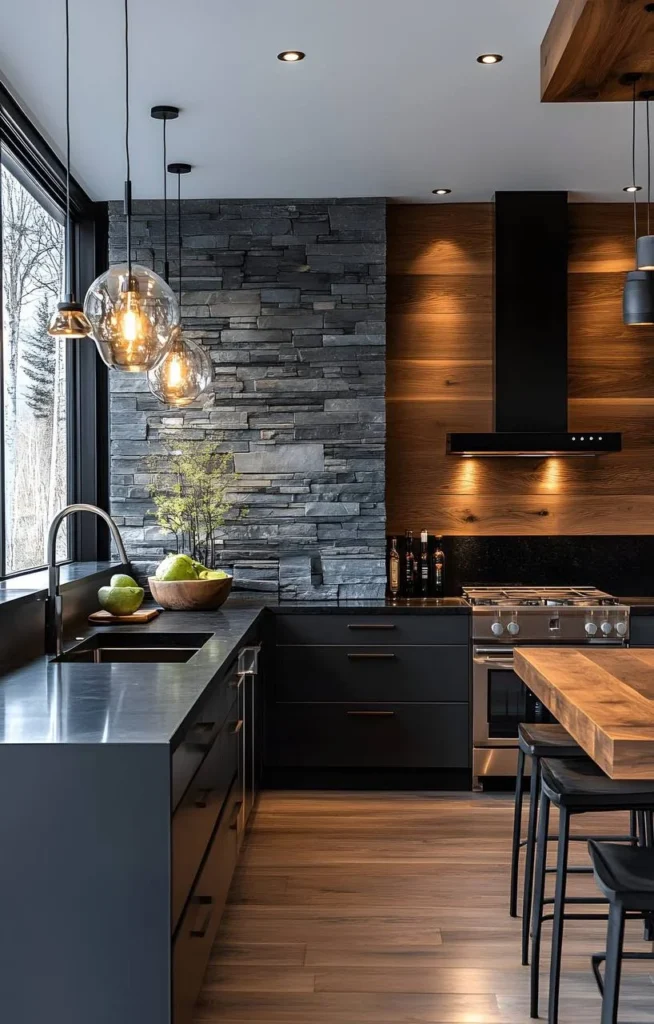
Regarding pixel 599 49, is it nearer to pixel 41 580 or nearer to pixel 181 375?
pixel 181 375

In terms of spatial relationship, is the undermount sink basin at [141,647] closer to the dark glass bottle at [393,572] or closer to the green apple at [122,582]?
the green apple at [122,582]

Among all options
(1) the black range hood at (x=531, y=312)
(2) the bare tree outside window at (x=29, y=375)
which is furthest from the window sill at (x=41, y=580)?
(1) the black range hood at (x=531, y=312)

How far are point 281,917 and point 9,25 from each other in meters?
2.90

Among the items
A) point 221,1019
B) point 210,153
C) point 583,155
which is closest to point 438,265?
point 583,155

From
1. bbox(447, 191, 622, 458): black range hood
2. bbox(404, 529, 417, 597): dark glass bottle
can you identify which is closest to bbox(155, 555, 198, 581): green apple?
bbox(404, 529, 417, 597): dark glass bottle

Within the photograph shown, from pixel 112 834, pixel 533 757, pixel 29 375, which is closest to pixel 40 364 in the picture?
pixel 29 375

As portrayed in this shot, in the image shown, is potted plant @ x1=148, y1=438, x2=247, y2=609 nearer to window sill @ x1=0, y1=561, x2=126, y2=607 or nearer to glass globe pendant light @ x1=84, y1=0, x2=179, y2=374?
window sill @ x1=0, y1=561, x2=126, y2=607

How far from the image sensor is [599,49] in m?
2.46

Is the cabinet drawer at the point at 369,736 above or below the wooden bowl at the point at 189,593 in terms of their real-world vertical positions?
below

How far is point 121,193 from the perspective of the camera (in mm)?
4832

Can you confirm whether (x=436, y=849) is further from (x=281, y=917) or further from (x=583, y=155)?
(x=583, y=155)

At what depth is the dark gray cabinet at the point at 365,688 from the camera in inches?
182

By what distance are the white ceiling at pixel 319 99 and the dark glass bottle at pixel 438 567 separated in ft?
5.71

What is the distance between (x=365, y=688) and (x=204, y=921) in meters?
2.06
